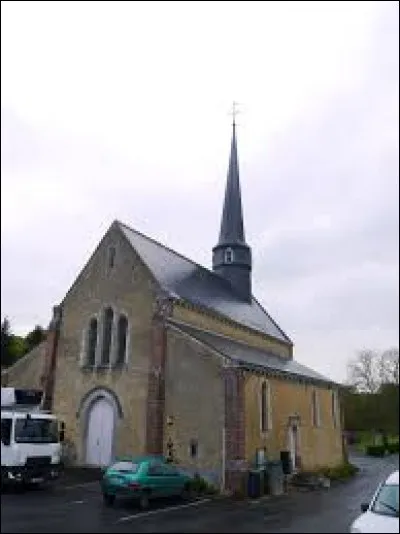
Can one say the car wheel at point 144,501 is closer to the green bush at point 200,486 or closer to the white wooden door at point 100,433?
the green bush at point 200,486

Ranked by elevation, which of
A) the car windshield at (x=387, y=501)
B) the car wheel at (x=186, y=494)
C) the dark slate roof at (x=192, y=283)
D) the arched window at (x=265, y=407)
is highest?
the dark slate roof at (x=192, y=283)

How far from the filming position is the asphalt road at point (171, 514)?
1467 centimetres

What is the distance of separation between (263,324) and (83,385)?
14.4 m

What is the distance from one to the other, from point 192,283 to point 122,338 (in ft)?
18.6

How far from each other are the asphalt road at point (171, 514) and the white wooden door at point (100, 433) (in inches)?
142

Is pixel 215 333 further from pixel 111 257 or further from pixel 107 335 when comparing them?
pixel 111 257

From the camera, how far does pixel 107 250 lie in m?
29.0

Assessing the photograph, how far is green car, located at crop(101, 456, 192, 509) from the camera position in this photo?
17.6 metres

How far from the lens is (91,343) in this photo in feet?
92.4

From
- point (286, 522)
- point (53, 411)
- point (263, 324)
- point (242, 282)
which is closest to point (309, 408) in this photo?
point (263, 324)

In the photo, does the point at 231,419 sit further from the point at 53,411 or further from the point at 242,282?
the point at 242,282

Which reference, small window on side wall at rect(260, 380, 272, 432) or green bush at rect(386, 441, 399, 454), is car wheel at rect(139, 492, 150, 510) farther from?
green bush at rect(386, 441, 399, 454)

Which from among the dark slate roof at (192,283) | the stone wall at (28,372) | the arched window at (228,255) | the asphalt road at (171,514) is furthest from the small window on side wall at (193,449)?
the arched window at (228,255)

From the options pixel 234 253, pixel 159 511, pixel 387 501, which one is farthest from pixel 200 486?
pixel 234 253
